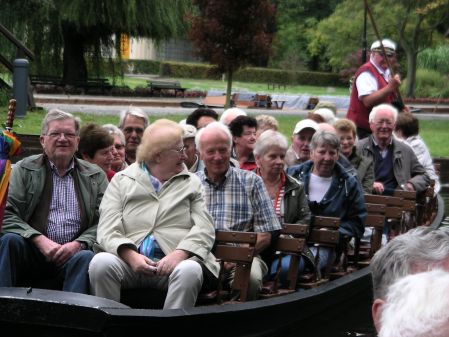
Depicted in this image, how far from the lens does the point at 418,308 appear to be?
7.23 feet

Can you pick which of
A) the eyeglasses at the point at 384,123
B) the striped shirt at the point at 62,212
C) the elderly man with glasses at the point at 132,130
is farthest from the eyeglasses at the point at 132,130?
the eyeglasses at the point at 384,123

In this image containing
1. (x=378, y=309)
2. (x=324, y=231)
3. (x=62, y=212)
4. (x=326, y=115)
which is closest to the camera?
(x=378, y=309)

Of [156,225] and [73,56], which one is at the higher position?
[73,56]

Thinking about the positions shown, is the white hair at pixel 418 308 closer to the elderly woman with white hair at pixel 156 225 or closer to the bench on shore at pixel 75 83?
the elderly woman with white hair at pixel 156 225

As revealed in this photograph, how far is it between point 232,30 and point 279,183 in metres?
18.0

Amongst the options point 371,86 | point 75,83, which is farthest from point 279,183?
point 75,83

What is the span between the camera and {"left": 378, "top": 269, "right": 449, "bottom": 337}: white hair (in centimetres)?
218

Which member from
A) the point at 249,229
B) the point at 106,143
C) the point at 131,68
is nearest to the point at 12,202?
the point at 106,143

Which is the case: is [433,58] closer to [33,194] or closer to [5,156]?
[33,194]

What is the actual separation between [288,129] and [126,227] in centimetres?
1636

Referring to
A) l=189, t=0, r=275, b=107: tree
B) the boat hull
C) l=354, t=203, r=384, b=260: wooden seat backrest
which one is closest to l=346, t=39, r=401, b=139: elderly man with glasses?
l=354, t=203, r=384, b=260: wooden seat backrest

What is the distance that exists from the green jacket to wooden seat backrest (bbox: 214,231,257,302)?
782mm

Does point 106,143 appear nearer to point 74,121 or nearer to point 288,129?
point 74,121

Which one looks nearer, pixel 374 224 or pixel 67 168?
pixel 67 168
